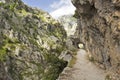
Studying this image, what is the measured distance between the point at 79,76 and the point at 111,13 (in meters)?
15.3

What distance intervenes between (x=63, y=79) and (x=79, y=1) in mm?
16799

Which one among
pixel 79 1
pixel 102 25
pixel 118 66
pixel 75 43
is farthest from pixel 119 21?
pixel 75 43

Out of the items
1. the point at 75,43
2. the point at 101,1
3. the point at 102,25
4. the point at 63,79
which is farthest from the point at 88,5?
the point at 75,43

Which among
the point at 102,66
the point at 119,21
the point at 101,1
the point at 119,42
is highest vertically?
the point at 101,1

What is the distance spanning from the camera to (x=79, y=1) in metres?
51.6

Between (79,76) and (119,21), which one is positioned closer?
(119,21)

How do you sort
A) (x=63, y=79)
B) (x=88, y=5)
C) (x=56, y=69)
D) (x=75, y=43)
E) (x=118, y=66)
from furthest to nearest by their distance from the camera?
(x=75, y=43), (x=56, y=69), (x=88, y=5), (x=63, y=79), (x=118, y=66)

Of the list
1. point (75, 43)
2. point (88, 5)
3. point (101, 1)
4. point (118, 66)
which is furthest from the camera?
point (75, 43)

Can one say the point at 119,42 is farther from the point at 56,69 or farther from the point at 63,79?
the point at 56,69

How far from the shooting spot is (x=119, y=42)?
32938 mm

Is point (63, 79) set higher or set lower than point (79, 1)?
lower

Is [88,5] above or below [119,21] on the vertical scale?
above

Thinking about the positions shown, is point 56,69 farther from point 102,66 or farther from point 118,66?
point 118,66

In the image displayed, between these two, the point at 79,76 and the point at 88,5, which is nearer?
the point at 79,76
